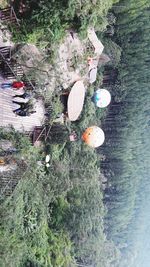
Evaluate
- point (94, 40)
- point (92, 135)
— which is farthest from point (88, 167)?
point (94, 40)

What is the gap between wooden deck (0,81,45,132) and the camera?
18406mm

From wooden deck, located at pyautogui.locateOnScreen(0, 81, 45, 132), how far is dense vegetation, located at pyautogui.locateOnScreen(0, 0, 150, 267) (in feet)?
2.55

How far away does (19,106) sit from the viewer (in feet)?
62.6

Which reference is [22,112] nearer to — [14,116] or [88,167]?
[14,116]

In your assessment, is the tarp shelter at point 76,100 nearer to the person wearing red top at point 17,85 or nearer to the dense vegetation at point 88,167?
the dense vegetation at point 88,167

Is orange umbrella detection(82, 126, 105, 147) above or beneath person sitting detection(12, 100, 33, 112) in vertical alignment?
above

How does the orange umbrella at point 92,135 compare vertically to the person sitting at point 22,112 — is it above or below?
above

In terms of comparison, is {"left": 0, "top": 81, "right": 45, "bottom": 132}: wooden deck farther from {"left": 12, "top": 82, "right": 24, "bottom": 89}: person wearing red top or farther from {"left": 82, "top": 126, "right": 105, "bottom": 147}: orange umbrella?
{"left": 82, "top": 126, "right": 105, "bottom": 147}: orange umbrella

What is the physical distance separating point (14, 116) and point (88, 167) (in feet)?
24.7

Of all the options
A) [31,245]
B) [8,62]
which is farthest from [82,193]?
[8,62]

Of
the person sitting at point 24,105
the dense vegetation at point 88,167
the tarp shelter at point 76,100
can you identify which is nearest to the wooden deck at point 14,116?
the person sitting at point 24,105

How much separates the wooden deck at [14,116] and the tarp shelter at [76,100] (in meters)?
1.46

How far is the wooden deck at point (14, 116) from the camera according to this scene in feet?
60.4

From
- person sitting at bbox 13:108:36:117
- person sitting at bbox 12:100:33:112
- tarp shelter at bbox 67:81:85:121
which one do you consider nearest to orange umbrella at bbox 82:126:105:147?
tarp shelter at bbox 67:81:85:121
